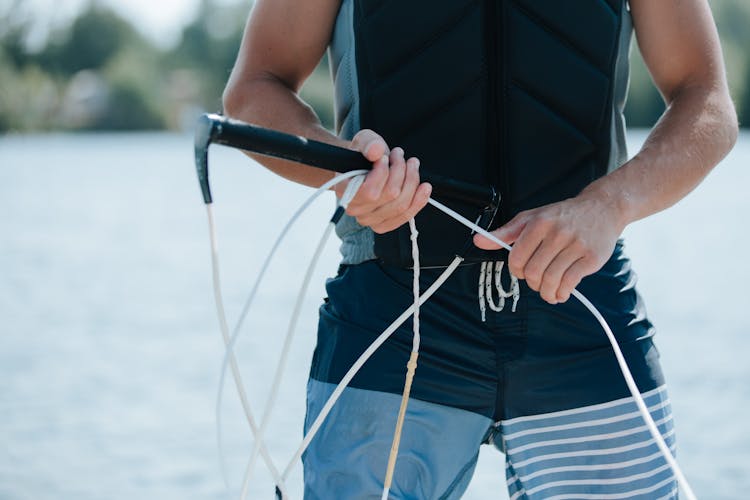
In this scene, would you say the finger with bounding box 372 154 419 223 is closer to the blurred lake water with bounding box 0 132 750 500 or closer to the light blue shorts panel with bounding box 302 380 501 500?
the light blue shorts panel with bounding box 302 380 501 500

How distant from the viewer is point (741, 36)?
143 feet

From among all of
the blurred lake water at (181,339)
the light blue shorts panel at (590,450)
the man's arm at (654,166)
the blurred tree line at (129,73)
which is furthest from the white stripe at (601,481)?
the blurred tree line at (129,73)

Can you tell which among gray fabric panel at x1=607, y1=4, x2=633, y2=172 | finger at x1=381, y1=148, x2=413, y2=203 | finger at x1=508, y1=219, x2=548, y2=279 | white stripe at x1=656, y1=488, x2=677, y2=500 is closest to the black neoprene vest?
gray fabric panel at x1=607, y1=4, x2=633, y2=172

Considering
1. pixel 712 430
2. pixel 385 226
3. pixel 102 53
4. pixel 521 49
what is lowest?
pixel 385 226

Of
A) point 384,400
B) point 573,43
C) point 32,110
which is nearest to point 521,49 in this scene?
point 573,43

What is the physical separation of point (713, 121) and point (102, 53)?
170 ft

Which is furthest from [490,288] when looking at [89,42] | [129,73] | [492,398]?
[89,42]

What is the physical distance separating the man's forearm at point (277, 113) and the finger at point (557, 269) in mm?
409

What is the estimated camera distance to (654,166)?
161 cm

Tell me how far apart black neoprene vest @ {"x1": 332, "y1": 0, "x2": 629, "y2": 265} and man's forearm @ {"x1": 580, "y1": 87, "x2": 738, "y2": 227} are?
12 centimetres

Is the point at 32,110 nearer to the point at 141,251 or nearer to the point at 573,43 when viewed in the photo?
the point at 141,251

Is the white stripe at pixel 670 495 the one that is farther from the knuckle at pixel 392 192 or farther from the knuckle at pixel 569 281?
the knuckle at pixel 392 192

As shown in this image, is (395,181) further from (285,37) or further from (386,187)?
(285,37)

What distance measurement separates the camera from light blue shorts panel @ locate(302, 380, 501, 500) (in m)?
1.65
